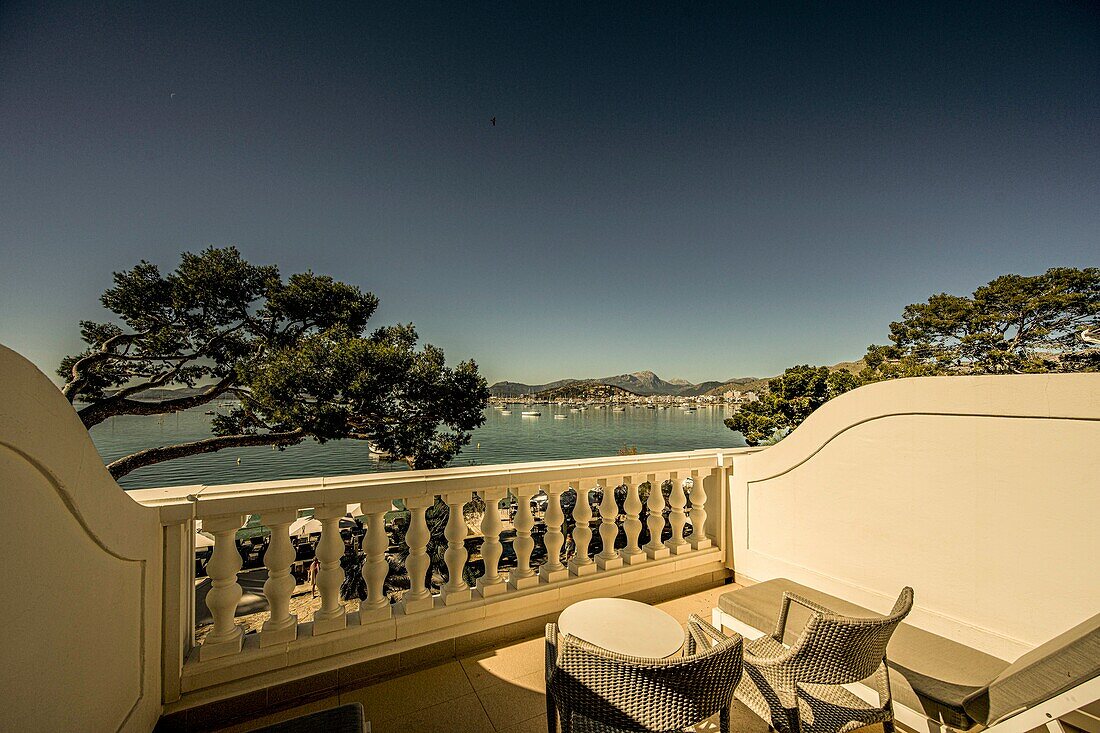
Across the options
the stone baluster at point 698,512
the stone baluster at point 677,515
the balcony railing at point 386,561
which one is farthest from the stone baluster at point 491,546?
the stone baluster at point 698,512

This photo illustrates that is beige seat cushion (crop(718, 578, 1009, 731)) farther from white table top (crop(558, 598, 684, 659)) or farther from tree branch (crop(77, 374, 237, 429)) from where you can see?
tree branch (crop(77, 374, 237, 429))

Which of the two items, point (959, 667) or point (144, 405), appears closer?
point (959, 667)

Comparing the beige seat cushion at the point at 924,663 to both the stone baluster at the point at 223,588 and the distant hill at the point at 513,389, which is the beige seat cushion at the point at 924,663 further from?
the distant hill at the point at 513,389

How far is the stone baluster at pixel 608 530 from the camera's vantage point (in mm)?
2742

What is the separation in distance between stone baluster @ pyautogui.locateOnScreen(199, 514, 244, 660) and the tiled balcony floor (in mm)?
352

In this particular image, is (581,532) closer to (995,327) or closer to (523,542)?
(523,542)

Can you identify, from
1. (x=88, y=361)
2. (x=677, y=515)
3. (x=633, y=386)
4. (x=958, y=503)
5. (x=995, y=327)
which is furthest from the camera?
(x=633, y=386)

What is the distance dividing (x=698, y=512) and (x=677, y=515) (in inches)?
8.9

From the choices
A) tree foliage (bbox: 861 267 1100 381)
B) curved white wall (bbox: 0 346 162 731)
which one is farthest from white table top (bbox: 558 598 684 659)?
tree foliage (bbox: 861 267 1100 381)

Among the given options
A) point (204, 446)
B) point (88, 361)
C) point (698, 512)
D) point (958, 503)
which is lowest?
point (204, 446)

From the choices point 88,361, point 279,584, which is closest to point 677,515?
point 279,584

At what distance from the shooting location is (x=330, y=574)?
2.12 m

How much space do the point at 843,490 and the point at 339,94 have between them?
8.97 m

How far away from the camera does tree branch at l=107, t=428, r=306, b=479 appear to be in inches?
466
